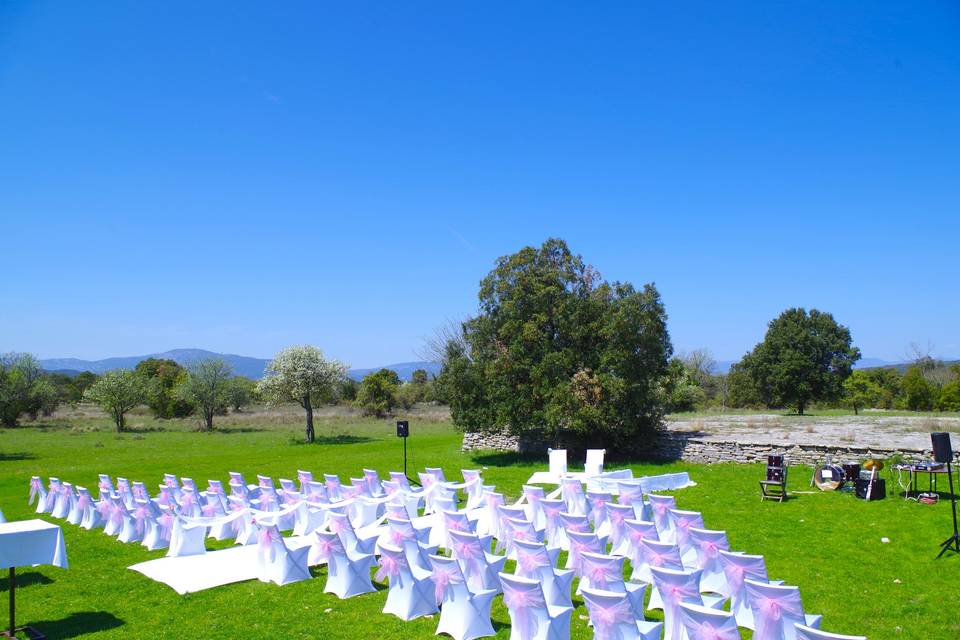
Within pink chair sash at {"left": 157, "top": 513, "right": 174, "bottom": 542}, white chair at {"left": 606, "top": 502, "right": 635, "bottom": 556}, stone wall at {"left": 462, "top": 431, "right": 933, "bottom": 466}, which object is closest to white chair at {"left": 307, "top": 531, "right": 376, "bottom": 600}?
white chair at {"left": 606, "top": 502, "right": 635, "bottom": 556}

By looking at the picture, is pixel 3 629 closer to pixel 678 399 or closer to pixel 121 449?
pixel 121 449

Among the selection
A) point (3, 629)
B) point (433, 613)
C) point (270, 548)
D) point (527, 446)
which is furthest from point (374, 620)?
point (527, 446)

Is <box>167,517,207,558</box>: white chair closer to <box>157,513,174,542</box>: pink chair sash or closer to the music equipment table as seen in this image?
<box>157,513,174,542</box>: pink chair sash

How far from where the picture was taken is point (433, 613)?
8141mm

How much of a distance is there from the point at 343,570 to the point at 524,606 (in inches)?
127

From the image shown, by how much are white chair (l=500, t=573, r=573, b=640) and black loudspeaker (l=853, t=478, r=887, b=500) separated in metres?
10.5

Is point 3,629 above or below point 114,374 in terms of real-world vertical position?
below

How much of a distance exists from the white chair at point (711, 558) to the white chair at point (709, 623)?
269cm

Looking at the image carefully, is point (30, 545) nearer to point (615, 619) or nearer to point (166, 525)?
point (166, 525)

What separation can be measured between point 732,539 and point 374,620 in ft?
21.3

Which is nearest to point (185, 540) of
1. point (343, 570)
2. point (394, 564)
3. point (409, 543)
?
point (343, 570)

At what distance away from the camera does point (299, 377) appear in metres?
36.2

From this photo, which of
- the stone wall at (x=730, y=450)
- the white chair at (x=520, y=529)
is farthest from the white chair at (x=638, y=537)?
the stone wall at (x=730, y=450)

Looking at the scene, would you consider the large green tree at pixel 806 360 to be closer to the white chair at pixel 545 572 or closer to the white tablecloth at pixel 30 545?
the white chair at pixel 545 572
